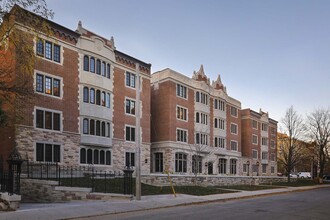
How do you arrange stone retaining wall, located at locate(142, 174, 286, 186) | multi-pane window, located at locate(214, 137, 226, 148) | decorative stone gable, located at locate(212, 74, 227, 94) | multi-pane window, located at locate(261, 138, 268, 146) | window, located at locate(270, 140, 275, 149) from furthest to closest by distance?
1. window, located at locate(270, 140, 275, 149)
2. multi-pane window, located at locate(261, 138, 268, 146)
3. decorative stone gable, located at locate(212, 74, 227, 94)
4. multi-pane window, located at locate(214, 137, 226, 148)
5. stone retaining wall, located at locate(142, 174, 286, 186)

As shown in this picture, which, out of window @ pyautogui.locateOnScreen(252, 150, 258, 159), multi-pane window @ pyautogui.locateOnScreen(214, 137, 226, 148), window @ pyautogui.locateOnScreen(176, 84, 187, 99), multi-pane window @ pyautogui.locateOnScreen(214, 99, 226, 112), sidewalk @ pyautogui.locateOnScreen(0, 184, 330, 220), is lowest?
window @ pyautogui.locateOnScreen(252, 150, 258, 159)

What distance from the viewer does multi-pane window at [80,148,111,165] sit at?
31.4 meters

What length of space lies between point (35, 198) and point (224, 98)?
129 feet

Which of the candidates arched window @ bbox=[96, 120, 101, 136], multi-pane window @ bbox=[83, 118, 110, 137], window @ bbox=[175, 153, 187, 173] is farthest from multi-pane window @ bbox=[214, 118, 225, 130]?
arched window @ bbox=[96, 120, 101, 136]

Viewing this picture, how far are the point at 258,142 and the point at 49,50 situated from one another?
1998 inches

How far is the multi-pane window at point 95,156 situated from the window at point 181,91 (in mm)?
14701

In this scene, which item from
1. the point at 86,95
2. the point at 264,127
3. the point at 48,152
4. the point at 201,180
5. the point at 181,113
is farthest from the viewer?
the point at 264,127

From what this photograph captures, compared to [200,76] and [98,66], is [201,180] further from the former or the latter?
[200,76]

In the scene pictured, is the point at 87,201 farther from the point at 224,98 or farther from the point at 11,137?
the point at 224,98

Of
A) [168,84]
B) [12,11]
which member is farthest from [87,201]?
[168,84]

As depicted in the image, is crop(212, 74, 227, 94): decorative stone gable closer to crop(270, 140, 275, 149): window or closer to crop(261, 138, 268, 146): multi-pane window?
crop(261, 138, 268, 146): multi-pane window

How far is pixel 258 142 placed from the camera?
69.7m

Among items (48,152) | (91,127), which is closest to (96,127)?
(91,127)

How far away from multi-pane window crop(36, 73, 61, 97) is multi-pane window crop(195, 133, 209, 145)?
76.2ft
